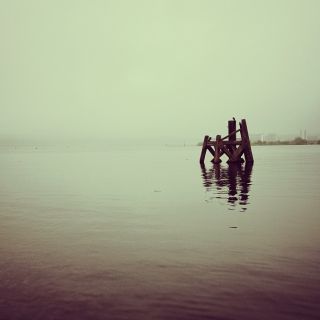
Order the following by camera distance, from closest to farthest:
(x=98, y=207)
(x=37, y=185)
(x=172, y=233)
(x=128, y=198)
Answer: (x=172, y=233), (x=98, y=207), (x=128, y=198), (x=37, y=185)

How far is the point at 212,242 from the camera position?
292 inches

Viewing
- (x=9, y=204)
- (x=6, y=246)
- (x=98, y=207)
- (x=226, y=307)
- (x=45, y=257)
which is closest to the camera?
(x=226, y=307)

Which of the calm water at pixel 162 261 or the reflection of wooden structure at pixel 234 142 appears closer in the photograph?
the calm water at pixel 162 261

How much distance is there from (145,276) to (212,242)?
2.31 m

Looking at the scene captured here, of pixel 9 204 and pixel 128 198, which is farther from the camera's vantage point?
pixel 128 198

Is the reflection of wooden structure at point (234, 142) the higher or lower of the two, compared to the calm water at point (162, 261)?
higher

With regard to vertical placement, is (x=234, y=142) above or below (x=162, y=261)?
above

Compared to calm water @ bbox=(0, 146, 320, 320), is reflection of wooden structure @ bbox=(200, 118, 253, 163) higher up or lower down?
higher up

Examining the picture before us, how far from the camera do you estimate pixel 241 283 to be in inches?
199

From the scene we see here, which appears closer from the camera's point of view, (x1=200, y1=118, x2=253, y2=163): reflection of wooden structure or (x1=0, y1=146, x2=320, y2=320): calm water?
(x1=0, y1=146, x2=320, y2=320): calm water

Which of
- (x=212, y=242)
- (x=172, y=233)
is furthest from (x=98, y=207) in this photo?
(x=212, y=242)

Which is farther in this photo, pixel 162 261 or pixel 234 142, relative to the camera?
pixel 234 142

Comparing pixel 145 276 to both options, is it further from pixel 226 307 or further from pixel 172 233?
pixel 172 233

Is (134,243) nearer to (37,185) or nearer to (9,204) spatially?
(9,204)
